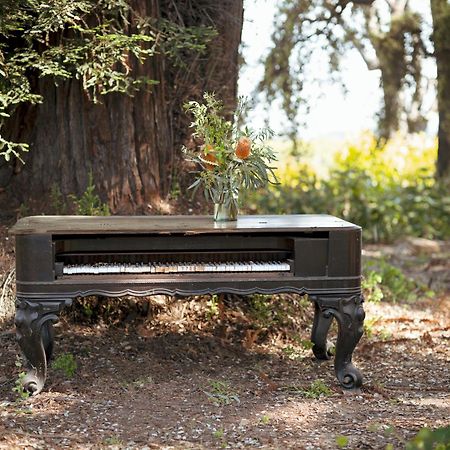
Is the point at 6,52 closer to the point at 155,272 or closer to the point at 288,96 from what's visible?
the point at 155,272

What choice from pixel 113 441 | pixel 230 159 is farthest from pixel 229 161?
pixel 113 441

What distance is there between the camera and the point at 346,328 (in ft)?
14.8

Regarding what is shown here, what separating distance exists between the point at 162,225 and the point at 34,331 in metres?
0.82

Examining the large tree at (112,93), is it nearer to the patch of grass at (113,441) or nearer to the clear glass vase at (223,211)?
the clear glass vase at (223,211)

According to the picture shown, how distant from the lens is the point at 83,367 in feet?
16.1

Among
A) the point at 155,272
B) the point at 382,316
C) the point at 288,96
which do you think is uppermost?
the point at 288,96

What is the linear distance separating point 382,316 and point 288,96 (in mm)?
3608

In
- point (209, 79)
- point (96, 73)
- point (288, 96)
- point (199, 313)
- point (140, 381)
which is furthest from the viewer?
point (288, 96)

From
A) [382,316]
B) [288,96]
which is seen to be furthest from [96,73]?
[288,96]

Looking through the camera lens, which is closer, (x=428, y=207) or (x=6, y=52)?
(x=6, y=52)

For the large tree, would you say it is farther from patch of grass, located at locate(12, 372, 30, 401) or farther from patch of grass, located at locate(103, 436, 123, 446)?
patch of grass, located at locate(103, 436, 123, 446)

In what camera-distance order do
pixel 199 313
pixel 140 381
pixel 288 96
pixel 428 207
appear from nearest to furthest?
pixel 140 381, pixel 199 313, pixel 288 96, pixel 428 207

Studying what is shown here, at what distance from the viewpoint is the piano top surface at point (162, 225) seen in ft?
13.9

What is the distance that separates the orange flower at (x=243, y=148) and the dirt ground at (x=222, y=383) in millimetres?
1213
